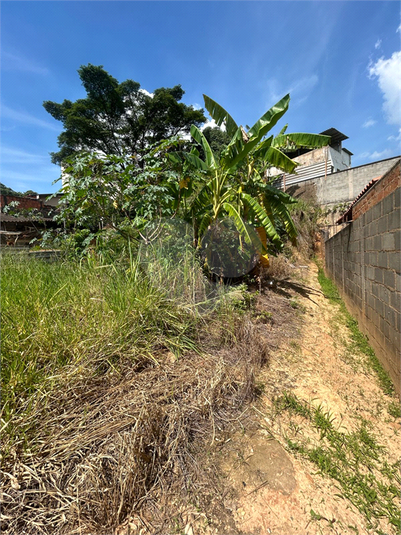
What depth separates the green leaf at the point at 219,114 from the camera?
471 centimetres

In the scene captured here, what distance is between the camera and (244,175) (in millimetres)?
5121

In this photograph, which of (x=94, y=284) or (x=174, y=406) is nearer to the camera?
(x=174, y=406)

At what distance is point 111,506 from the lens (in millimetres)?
1196

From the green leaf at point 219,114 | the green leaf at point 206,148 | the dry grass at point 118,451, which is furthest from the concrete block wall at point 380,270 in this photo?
the green leaf at point 219,114

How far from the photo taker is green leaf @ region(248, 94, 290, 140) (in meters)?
4.21

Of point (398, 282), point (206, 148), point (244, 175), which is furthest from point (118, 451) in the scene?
point (244, 175)

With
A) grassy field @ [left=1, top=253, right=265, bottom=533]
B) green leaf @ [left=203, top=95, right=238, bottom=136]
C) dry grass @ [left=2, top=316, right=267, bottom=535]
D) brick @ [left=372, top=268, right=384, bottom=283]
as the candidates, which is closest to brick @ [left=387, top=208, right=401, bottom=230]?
brick @ [left=372, top=268, right=384, bottom=283]

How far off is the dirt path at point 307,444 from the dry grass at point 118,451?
0.86 feet

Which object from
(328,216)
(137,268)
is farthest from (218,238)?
(328,216)

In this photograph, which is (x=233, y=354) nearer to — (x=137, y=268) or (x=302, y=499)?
(x=302, y=499)

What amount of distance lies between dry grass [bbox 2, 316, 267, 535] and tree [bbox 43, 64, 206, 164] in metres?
19.0

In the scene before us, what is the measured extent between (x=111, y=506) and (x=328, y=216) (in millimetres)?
11931

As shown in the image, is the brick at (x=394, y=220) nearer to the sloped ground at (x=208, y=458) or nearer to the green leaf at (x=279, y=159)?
the sloped ground at (x=208, y=458)

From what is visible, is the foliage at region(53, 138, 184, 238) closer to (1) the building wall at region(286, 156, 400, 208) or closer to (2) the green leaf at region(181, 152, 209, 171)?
(2) the green leaf at region(181, 152, 209, 171)
